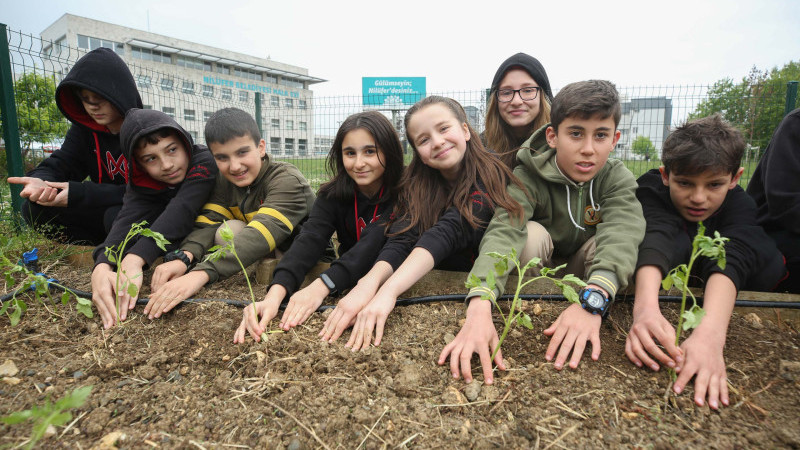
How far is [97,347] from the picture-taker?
71.7 inches

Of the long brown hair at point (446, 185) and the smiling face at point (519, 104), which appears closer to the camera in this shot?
the long brown hair at point (446, 185)

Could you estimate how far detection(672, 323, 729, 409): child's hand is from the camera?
1.39 metres

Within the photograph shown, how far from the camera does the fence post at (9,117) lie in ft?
12.9

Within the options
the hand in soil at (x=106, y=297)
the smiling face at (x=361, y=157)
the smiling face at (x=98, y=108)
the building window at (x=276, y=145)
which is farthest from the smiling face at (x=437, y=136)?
the building window at (x=276, y=145)

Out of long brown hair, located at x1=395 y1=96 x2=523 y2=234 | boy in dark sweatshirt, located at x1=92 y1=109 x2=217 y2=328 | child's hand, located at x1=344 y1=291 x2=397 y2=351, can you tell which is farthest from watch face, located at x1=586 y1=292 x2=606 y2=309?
boy in dark sweatshirt, located at x1=92 y1=109 x2=217 y2=328

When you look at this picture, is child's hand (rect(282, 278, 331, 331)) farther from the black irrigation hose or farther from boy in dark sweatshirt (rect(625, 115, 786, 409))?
boy in dark sweatshirt (rect(625, 115, 786, 409))

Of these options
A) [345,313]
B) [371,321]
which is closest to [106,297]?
[345,313]

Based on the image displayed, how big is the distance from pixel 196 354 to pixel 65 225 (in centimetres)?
263

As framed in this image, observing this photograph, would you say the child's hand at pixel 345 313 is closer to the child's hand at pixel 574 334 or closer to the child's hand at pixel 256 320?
the child's hand at pixel 256 320

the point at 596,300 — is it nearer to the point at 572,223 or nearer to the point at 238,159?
the point at 572,223

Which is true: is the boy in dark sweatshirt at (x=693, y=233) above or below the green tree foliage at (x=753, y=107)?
below

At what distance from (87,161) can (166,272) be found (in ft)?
6.19

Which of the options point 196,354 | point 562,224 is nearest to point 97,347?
point 196,354

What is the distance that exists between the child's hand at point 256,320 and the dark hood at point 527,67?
2.32 m
